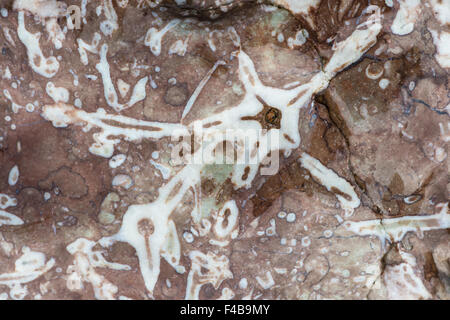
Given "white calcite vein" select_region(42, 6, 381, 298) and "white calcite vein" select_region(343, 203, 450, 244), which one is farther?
"white calcite vein" select_region(343, 203, 450, 244)

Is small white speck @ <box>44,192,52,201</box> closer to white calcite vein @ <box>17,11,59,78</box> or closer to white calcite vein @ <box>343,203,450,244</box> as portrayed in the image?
white calcite vein @ <box>17,11,59,78</box>

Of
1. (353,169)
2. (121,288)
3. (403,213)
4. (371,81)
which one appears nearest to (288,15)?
(371,81)

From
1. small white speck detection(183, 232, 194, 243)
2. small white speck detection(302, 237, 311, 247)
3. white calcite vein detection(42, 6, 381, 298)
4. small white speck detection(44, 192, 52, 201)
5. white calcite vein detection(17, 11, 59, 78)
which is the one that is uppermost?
white calcite vein detection(17, 11, 59, 78)

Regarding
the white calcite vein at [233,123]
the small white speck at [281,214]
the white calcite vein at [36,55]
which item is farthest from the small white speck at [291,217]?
the white calcite vein at [36,55]

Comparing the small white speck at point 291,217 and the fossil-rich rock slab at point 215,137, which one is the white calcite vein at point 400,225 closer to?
the fossil-rich rock slab at point 215,137

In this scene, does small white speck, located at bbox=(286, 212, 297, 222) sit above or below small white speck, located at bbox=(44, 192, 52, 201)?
below

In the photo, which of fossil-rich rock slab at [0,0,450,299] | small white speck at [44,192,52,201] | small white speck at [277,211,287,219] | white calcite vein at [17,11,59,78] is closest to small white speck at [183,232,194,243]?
fossil-rich rock slab at [0,0,450,299]

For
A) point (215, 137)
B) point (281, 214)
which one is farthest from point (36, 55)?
point (281, 214)

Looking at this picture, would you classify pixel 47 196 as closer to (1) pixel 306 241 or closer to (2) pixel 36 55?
(2) pixel 36 55

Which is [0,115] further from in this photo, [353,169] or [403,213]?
[403,213]
